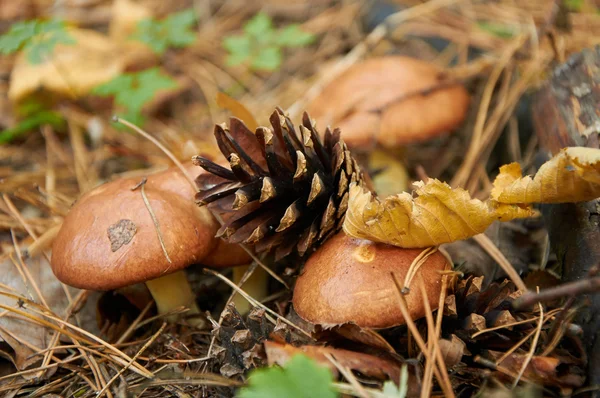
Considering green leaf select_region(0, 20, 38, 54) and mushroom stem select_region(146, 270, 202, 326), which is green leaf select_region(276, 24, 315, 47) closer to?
green leaf select_region(0, 20, 38, 54)

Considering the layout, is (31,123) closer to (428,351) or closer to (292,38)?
(292,38)

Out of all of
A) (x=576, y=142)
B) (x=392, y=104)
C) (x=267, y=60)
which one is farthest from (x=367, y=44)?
(x=576, y=142)

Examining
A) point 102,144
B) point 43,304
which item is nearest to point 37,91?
point 102,144

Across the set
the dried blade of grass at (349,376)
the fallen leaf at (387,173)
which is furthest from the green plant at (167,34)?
the dried blade of grass at (349,376)

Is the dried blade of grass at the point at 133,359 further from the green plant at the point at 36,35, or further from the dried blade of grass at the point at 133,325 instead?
the green plant at the point at 36,35

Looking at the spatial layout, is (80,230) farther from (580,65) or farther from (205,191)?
(580,65)

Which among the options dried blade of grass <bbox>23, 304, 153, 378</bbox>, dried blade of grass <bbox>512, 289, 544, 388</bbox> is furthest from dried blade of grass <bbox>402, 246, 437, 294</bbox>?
dried blade of grass <bbox>23, 304, 153, 378</bbox>
